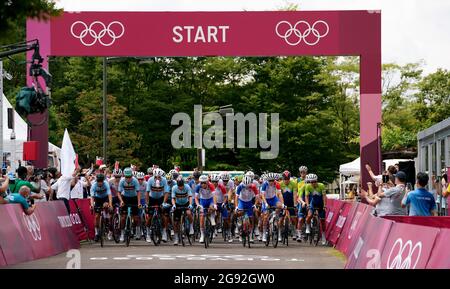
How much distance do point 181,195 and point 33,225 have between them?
22.0 ft

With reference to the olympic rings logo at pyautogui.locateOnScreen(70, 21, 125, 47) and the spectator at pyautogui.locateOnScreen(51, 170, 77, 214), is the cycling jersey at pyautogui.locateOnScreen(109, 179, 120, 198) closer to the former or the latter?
the spectator at pyautogui.locateOnScreen(51, 170, 77, 214)

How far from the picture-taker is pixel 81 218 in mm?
25828

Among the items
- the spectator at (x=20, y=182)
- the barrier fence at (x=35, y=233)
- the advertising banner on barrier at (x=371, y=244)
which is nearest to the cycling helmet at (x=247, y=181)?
the barrier fence at (x=35, y=233)

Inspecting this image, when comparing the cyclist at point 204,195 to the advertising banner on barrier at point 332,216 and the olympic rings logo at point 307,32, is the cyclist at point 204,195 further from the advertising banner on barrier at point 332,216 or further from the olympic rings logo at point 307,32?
the olympic rings logo at point 307,32

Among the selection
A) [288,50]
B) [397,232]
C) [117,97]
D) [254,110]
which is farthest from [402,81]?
[397,232]

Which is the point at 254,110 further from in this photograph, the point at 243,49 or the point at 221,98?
the point at 243,49

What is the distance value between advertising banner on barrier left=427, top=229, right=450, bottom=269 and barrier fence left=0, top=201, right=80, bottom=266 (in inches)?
355

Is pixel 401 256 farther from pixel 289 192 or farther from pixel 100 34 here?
pixel 100 34

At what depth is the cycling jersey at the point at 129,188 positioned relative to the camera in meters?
25.7

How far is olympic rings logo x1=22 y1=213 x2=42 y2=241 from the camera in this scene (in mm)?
18828

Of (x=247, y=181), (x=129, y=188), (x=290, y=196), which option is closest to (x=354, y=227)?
(x=247, y=181)

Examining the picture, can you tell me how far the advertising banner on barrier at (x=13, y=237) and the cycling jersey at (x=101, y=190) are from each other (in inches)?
262

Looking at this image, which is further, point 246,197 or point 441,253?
point 246,197

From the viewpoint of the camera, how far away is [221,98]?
7056 cm
